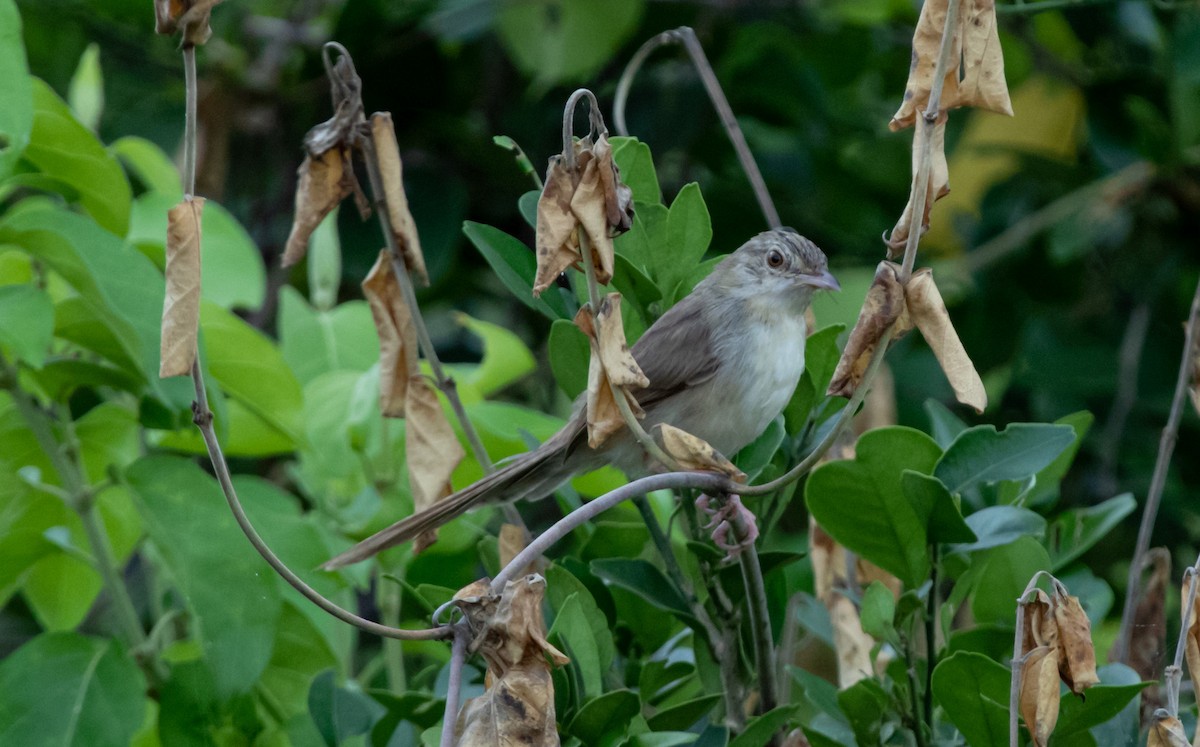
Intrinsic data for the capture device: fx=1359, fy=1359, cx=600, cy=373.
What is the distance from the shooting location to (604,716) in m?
1.63

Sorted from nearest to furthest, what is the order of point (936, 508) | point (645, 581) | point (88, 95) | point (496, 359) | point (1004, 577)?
point (936, 508)
point (645, 581)
point (1004, 577)
point (496, 359)
point (88, 95)

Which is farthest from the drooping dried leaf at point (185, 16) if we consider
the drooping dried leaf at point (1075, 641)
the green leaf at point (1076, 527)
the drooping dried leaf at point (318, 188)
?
the green leaf at point (1076, 527)

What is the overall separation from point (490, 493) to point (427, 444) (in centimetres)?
27

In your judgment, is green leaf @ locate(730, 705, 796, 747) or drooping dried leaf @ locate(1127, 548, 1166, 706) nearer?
green leaf @ locate(730, 705, 796, 747)

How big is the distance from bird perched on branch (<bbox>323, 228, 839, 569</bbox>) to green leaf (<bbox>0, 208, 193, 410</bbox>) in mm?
A: 500

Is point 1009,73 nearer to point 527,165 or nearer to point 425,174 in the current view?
point 425,174

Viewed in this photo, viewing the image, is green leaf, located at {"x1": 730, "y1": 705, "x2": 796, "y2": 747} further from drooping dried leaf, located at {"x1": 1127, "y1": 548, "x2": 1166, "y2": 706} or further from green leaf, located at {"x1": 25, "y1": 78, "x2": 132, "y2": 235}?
green leaf, located at {"x1": 25, "y1": 78, "x2": 132, "y2": 235}

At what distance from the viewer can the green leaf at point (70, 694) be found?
2102mm

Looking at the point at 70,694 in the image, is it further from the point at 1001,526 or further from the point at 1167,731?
the point at 1167,731

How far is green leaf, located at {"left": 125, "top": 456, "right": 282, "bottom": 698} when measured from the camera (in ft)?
6.72

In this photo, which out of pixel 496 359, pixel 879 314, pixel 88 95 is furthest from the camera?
pixel 88 95

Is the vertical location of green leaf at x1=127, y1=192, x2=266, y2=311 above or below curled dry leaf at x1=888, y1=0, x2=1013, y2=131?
below

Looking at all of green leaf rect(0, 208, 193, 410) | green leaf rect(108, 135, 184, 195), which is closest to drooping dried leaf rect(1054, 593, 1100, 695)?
green leaf rect(0, 208, 193, 410)

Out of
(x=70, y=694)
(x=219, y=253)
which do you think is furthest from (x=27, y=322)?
(x=219, y=253)
